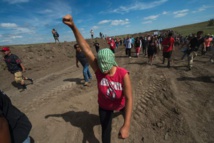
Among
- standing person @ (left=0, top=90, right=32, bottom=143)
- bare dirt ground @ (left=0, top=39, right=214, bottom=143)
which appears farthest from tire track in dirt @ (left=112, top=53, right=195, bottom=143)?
standing person @ (left=0, top=90, right=32, bottom=143)

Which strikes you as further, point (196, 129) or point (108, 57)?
point (196, 129)

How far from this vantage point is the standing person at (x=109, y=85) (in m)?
1.88

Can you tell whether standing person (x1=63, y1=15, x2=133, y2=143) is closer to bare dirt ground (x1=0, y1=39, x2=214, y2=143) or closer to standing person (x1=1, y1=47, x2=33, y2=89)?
bare dirt ground (x1=0, y1=39, x2=214, y2=143)

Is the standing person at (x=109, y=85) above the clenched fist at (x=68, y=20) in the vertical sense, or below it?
below

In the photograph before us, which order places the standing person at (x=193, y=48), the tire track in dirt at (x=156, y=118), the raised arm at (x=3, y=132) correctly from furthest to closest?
→ the standing person at (x=193, y=48) < the tire track in dirt at (x=156, y=118) < the raised arm at (x=3, y=132)

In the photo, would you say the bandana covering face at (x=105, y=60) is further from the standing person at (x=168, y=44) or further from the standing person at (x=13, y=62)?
the standing person at (x=168, y=44)

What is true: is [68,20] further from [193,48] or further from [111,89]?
[193,48]

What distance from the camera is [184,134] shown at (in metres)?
3.01

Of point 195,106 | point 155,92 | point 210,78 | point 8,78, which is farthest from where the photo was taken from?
point 8,78

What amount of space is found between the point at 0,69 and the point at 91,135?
11354 millimetres

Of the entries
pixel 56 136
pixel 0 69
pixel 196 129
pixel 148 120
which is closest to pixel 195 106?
pixel 196 129

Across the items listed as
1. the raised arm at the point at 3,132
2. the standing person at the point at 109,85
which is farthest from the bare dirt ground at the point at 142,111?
the raised arm at the point at 3,132

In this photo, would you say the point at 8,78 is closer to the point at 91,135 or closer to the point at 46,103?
the point at 46,103

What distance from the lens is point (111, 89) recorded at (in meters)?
2.12
